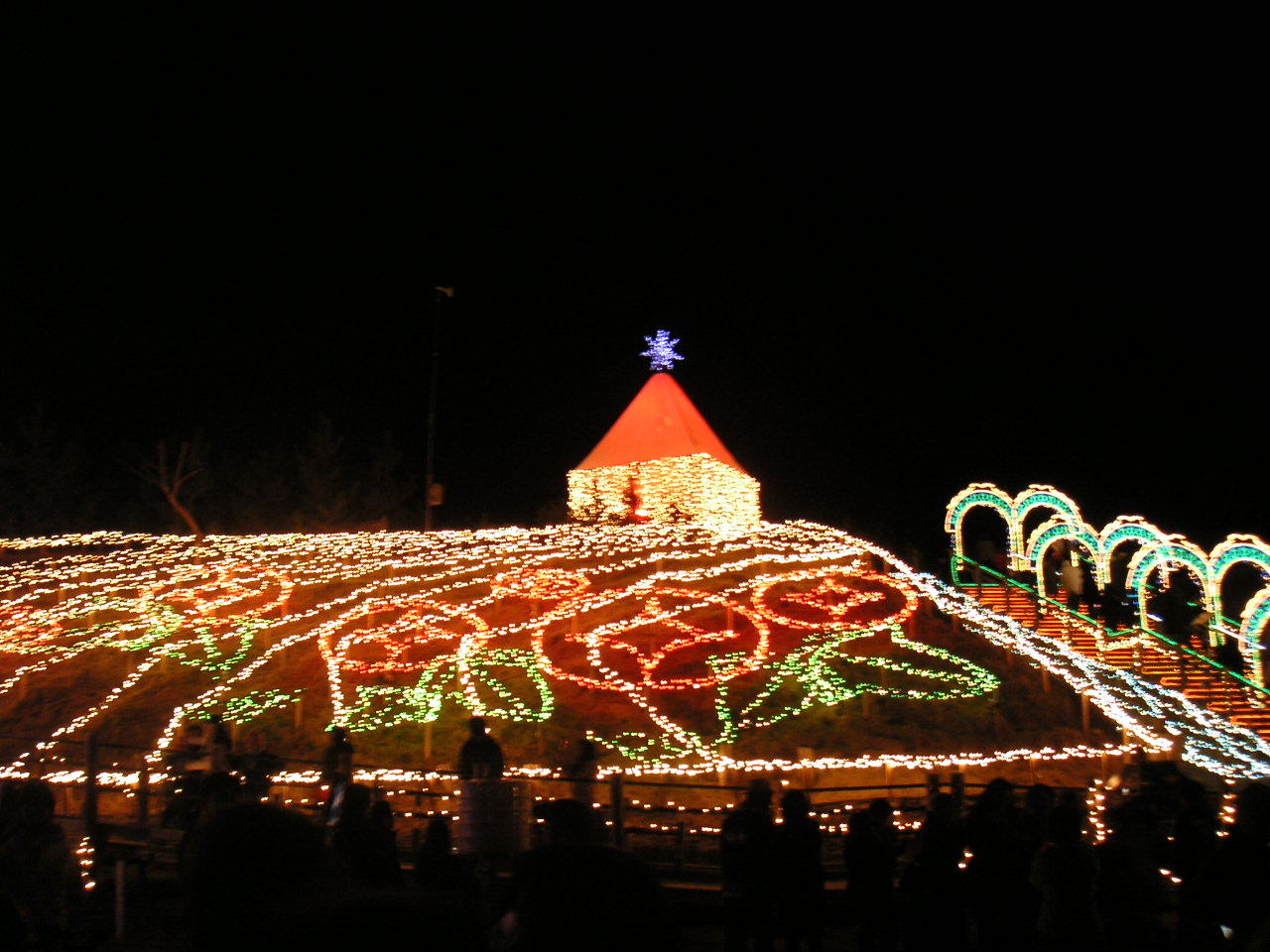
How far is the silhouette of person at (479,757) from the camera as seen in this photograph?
8.62m

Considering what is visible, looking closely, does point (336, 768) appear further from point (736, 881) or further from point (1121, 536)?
point (1121, 536)

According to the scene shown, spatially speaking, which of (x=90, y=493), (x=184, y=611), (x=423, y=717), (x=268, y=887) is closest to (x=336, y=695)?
(x=423, y=717)

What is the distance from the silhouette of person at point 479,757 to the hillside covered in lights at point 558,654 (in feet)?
11.0

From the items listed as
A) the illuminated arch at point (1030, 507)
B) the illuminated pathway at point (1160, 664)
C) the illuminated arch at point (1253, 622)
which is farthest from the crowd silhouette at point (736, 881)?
the illuminated arch at point (1030, 507)

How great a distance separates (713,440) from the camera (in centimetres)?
2252

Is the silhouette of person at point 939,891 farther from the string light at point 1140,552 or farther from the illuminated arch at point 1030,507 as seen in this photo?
the illuminated arch at point 1030,507

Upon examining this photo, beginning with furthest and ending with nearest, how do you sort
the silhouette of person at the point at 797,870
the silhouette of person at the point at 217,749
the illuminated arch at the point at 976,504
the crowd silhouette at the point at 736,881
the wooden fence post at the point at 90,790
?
the illuminated arch at the point at 976,504 → the silhouette of person at the point at 217,749 → the wooden fence post at the point at 90,790 → the silhouette of person at the point at 797,870 → the crowd silhouette at the point at 736,881

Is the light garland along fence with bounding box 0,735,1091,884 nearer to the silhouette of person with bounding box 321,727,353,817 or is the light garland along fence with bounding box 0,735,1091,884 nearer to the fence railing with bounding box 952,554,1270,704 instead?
the silhouette of person with bounding box 321,727,353,817

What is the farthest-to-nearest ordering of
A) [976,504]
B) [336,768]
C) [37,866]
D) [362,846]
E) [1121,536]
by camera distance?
[976,504] < [1121,536] < [336,768] < [362,846] < [37,866]

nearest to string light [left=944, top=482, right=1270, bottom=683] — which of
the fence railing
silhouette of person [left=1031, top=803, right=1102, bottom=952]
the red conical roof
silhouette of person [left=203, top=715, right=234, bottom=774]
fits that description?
the fence railing

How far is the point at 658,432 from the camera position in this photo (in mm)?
21797

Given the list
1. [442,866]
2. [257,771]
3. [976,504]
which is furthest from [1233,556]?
[442,866]

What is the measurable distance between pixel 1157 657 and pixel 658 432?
33.8 ft

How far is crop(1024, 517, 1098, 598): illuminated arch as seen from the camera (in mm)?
18464
